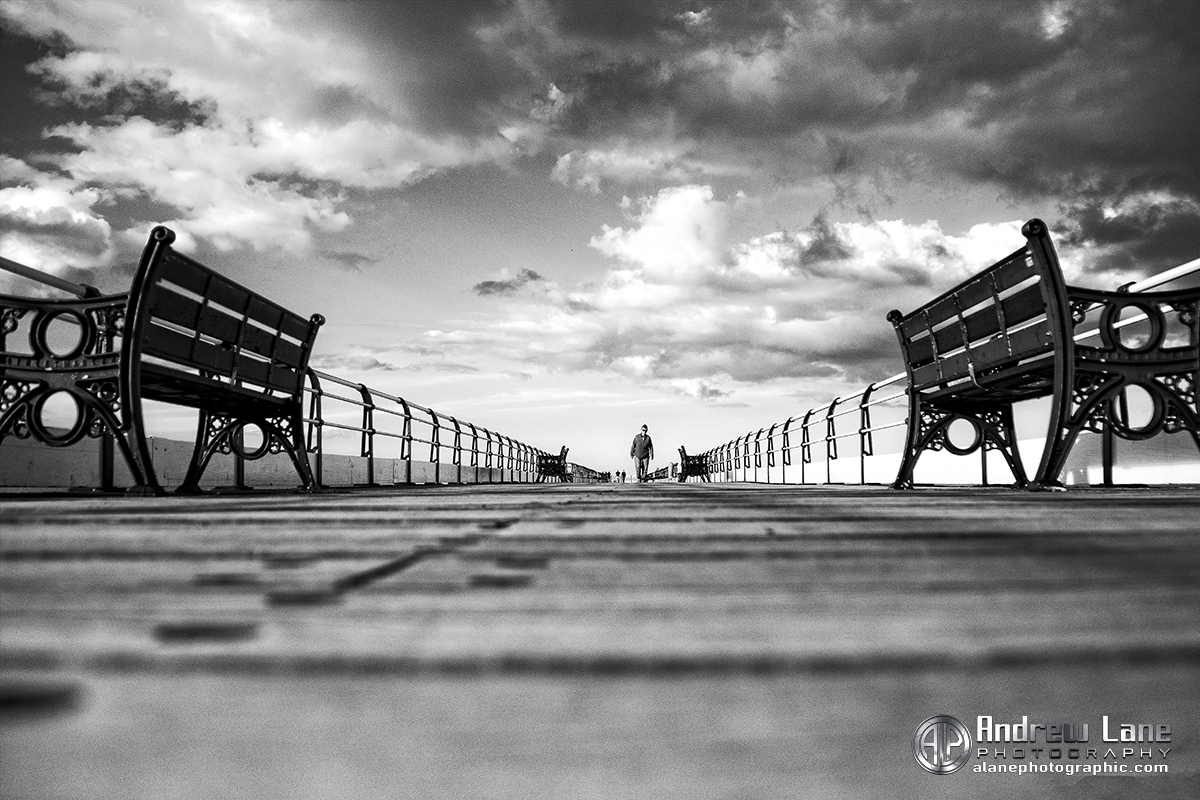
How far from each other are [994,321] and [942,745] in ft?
12.8

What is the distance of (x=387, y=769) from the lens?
12.3 inches

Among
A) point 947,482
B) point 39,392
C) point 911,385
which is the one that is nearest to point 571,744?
point 39,392

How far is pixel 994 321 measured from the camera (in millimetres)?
3818

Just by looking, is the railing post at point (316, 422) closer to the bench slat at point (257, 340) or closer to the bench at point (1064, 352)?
the bench slat at point (257, 340)

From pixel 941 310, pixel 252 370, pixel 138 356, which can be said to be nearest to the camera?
pixel 138 356

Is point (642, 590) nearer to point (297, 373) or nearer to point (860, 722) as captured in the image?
point (860, 722)

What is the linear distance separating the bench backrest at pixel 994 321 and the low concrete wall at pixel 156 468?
13.5ft

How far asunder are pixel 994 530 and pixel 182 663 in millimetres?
983

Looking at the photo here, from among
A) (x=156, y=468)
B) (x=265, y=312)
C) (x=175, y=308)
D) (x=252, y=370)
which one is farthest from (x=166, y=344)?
(x=156, y=468)

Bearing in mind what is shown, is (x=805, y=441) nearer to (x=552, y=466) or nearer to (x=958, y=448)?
(x=958, y=448)

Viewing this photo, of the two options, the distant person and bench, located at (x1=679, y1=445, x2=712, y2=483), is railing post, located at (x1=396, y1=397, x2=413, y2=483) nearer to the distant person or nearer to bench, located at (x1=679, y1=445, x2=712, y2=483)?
the distant person

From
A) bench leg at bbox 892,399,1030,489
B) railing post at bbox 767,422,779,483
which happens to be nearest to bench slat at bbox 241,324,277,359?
bench leg at bbox 892,399,1030,489

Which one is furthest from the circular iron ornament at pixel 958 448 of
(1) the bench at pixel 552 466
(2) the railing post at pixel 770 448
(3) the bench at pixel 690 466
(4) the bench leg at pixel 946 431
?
(3) the bench at pixel 690 466

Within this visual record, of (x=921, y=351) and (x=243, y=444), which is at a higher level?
(x=921, y=351)
